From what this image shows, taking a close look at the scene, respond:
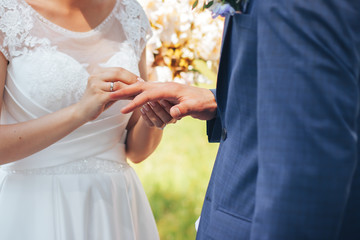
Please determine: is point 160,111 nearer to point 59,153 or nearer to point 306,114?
point 59,153

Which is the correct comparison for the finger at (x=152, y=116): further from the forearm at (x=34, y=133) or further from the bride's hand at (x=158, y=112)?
the forearm at (x=34, y=133)

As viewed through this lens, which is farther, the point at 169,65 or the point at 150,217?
the point at 169,65

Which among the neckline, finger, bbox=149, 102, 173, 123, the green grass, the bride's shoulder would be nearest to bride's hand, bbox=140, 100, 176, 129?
finger, bbox=149, 102, 173, 123

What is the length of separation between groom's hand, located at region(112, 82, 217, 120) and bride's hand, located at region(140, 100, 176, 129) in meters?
0.08

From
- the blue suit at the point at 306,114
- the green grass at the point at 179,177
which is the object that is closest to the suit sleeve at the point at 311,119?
the blue suit at the point at 306,114

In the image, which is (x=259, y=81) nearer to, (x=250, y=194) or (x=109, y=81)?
(x=250, y=194)

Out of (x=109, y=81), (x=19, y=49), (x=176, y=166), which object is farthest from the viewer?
(x=176, y=166)

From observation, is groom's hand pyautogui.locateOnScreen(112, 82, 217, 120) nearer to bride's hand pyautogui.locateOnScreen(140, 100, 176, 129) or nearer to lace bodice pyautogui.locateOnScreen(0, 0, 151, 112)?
bride's hand pyautogui.locateOnScreen(140, 100, 176, 129)

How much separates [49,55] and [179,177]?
2280 mm

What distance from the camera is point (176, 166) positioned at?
3.84 meters

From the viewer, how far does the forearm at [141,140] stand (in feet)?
6.07

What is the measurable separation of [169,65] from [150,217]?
0.74 meters

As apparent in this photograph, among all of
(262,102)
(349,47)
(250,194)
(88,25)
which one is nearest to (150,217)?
(88,25)

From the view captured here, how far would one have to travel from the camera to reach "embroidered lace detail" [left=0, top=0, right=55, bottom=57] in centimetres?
159
